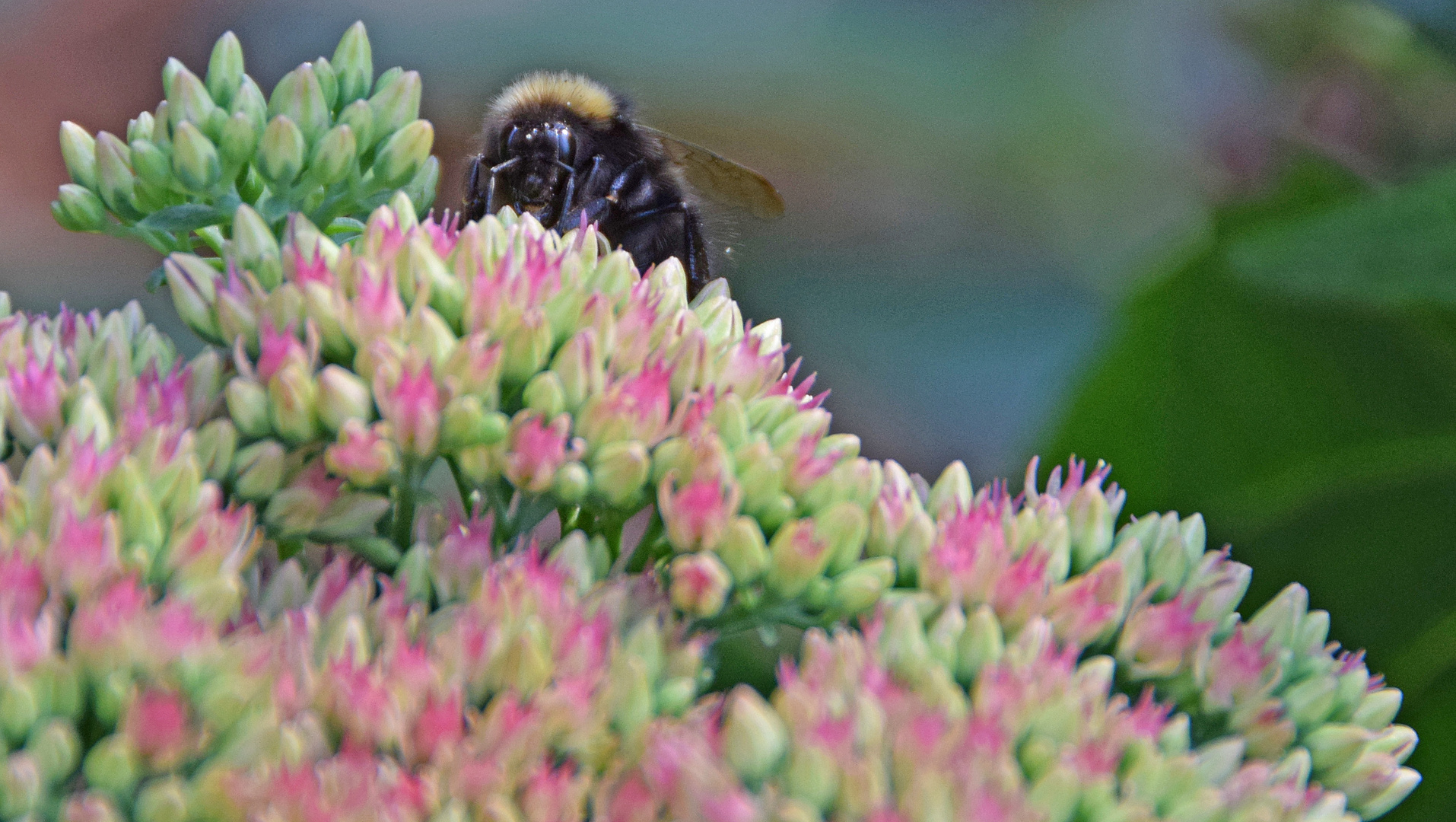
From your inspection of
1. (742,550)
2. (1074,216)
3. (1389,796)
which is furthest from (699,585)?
(1074,216)

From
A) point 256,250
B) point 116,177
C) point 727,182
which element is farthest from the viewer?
point 727,182

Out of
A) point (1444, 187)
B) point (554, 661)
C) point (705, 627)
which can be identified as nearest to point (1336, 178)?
point (1444, 187)

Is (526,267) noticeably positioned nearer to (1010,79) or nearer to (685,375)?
(685,375)

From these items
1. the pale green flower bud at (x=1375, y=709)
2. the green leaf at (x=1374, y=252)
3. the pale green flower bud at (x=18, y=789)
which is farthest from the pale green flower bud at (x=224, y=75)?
the green leaf at (x=1374, y=252)

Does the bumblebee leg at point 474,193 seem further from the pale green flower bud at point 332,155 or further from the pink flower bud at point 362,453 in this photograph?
the pink flower bud at point 362,453

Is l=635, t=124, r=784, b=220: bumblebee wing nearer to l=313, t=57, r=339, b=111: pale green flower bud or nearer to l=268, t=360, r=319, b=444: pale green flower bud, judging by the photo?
l=313, t=57, r=339, b=111: pale green flower bud

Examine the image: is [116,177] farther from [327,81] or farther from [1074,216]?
[1074,216]
